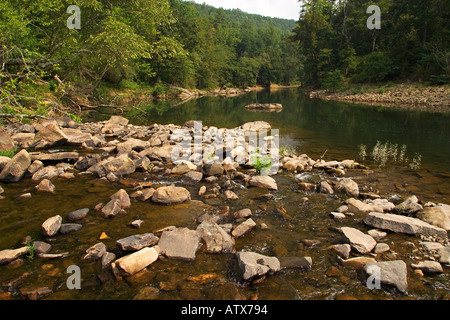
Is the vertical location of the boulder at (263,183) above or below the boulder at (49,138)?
below

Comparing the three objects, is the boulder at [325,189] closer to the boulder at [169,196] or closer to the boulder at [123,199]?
the boulder at [169,196]

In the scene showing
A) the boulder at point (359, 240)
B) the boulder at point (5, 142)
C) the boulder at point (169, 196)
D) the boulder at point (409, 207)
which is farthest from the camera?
the boulder at point (5, 142)

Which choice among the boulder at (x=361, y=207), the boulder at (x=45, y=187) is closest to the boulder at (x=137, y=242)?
the boulder at (x=45, y=187)

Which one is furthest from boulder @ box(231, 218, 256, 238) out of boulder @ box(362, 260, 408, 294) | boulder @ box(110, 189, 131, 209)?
boulder @ box(110, 189, 131, 209)

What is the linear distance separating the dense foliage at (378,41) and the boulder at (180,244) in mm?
42264

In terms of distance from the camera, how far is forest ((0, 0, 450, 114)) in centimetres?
1425

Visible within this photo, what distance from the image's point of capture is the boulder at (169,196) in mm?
6152

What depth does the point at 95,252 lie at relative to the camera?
415cm

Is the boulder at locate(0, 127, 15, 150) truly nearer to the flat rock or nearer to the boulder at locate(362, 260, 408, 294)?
the flat rock

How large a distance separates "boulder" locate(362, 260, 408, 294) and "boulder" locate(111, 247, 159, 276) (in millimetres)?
3074

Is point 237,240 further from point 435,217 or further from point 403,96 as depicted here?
point 403,96

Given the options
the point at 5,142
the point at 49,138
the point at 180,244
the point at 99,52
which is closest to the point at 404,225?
the point at 180,244
